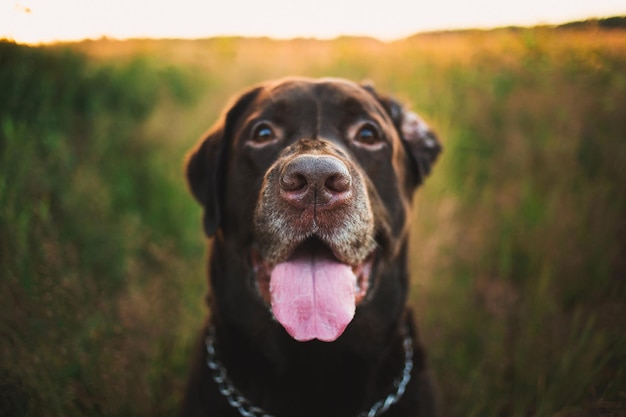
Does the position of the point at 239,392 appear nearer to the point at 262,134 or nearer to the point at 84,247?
the point at 262,134

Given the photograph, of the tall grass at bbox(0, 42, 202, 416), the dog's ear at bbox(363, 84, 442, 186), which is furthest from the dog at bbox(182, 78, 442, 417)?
the tall grass at bbox(0, 42, 202, 416)

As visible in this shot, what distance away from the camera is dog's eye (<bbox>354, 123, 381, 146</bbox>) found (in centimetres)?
227

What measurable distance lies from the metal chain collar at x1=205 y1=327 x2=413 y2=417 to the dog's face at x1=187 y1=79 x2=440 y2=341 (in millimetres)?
382

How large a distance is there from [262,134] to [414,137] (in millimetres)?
956

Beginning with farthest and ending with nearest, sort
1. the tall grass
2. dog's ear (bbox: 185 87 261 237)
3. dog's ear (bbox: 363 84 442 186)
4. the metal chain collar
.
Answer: dog's ear (bbox: 363 84 442 186), dog's ear (bbox: 185 87 261 237), the tall grass, the metal chain collar

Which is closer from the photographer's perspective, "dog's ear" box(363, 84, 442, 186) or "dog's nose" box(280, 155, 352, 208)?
"dog's nose" box(280, 155, 352, 208)

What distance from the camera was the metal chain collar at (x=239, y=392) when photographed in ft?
6.71

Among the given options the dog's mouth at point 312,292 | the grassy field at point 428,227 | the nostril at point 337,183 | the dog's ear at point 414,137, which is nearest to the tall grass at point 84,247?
the grassy field at point 428,227

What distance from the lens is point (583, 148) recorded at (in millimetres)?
4461

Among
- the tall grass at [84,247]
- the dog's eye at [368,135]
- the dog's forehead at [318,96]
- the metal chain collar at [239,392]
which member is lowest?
the metal chain collar at [239,392]

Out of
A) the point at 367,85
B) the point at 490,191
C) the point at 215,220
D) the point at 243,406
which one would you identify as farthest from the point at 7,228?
the point at 490,191

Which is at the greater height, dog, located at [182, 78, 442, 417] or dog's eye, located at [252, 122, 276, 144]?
dog's eye, located at [252, 122, 276, 144]

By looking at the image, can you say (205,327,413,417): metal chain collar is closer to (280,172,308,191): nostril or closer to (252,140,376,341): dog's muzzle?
(252,140,376,341): dog's muzzle

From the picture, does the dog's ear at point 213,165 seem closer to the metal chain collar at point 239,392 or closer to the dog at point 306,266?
the dog at point 306,266
